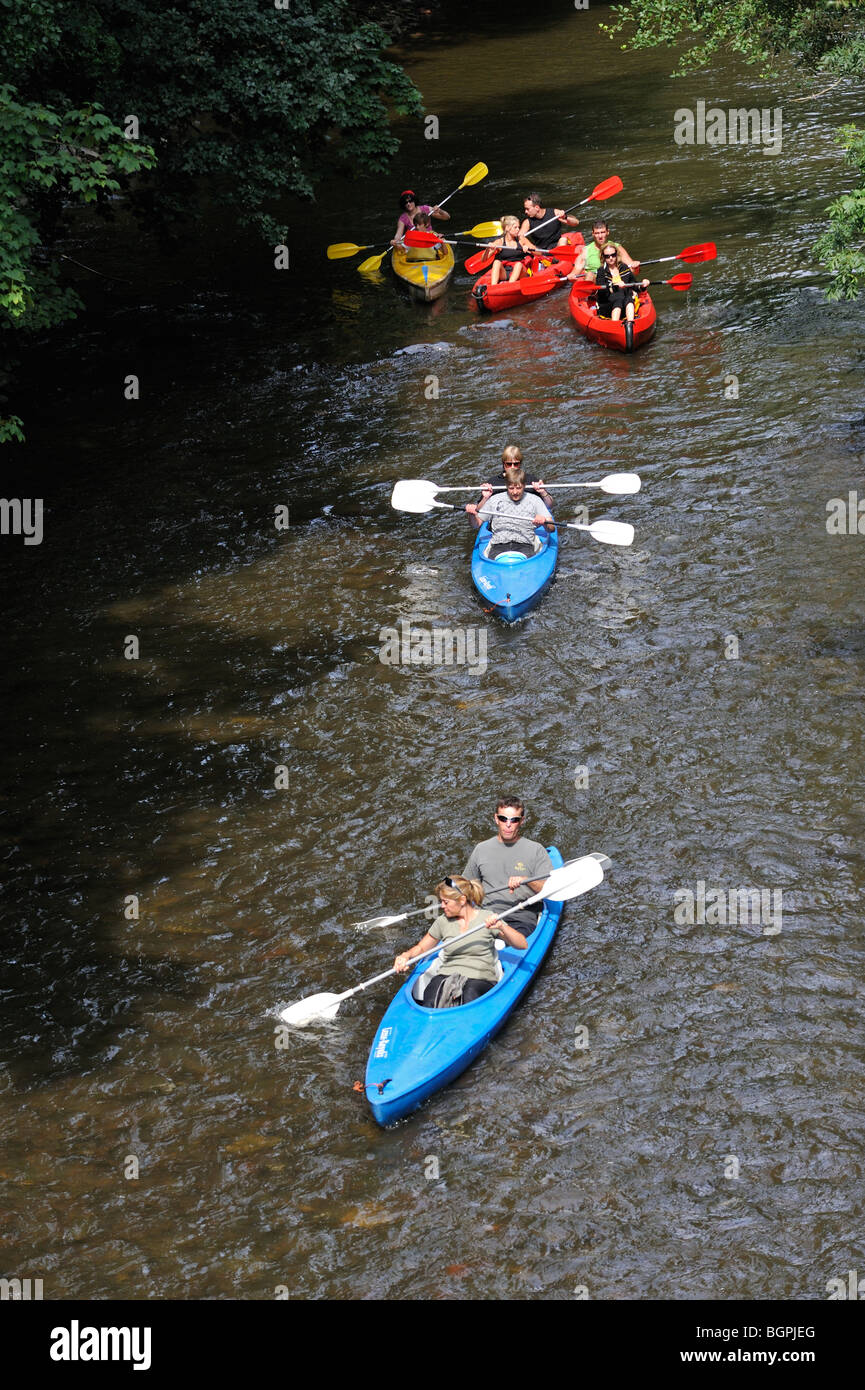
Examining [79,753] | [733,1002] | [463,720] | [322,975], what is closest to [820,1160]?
[733,1002]

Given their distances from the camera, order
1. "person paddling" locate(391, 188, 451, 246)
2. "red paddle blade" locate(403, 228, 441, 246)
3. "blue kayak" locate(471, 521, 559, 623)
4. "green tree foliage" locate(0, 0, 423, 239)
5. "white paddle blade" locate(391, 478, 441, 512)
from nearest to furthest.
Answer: "blue kayak" locate(471, 521, 559, 623) → "white paddle blade" locate(391, 478, 441, 512) → "green tree foliage" locate(0, 0, 423, 239) → "red paddle blade" locate(403, 228, 441, 246) → "person paddling" locate(391, 188, 451, 246)

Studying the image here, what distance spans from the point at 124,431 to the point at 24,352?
3.43 metres

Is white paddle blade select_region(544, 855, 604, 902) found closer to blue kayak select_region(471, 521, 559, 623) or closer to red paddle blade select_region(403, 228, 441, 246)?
blue kayak select_region(471, 521, 559, 623)

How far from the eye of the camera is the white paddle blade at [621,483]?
12.9 m

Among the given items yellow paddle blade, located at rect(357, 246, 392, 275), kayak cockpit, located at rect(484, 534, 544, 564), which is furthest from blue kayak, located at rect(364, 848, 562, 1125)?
yellow paddle blade, located at rect(357, 246, 392, 275)

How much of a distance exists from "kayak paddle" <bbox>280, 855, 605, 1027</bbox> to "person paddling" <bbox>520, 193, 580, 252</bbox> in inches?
535

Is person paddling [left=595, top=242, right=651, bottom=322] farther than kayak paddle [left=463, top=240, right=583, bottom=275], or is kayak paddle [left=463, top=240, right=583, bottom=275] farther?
kayak paddle [left=463, top=240, right=583, bottom=275]

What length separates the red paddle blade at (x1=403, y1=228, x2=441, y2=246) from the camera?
19109 millimetres

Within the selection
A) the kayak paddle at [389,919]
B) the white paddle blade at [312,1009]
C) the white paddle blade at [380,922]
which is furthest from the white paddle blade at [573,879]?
the white paddle blade at [312,1009]

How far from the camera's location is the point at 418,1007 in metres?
7.87

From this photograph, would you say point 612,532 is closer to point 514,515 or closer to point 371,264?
point 514,515

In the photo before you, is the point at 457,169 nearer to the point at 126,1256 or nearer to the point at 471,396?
the point at 471,396

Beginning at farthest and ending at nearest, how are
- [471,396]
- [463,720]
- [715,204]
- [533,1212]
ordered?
[715,204] → [471,396] → [463,720] → [533,1212]

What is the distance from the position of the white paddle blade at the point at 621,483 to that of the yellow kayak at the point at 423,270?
23.1 feet
